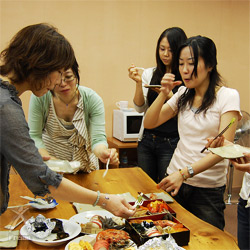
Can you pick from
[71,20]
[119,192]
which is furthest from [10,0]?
[119,192]

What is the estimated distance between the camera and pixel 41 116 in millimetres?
1925

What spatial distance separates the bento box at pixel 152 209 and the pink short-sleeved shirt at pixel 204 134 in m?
0.35

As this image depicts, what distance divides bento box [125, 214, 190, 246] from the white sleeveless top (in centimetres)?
77

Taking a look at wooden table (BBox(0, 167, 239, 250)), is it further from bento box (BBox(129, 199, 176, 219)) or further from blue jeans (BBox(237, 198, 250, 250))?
blue jeans (BBox(237, 198, 250, 250))

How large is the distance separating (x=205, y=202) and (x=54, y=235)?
0.84 m

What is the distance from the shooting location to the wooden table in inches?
48.9

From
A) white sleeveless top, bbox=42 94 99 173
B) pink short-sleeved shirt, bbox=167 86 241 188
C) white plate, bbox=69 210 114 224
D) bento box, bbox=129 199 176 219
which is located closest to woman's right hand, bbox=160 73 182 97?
pink short-sleeved shirt, bbox=167 86 241 188

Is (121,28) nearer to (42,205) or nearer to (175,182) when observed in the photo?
(175,182)

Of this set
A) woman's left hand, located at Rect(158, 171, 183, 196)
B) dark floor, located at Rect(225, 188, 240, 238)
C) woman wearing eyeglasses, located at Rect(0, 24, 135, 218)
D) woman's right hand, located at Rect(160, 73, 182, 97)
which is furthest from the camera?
dark floor, located at Rect(225, 188, 240, 238)

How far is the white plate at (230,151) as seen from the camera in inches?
57.1

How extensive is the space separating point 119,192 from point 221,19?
320cm

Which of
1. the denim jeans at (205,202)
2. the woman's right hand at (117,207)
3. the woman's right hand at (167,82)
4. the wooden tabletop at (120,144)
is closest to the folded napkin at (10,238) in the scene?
the woman's right hand at (117,207)

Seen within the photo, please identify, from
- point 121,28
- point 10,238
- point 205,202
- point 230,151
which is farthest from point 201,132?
point 121,28

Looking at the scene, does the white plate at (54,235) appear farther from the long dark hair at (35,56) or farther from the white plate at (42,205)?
the long dark hair at (35,56)
